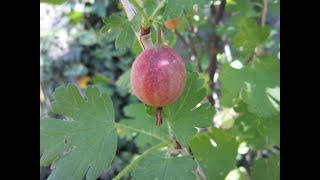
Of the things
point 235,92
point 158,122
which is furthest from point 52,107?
point 235,92

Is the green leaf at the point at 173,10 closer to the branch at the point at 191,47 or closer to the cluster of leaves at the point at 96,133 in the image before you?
the cluster of leaves at the point at 96,133

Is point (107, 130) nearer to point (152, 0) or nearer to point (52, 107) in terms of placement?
point (52, 107)

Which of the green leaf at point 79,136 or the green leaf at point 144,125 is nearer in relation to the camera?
the green leaf at point 79,136

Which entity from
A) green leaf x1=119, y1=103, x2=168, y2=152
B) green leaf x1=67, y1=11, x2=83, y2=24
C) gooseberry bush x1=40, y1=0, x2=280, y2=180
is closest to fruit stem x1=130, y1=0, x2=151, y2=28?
gooseberry bush x1=40, y1=0, x2=280, y2=180

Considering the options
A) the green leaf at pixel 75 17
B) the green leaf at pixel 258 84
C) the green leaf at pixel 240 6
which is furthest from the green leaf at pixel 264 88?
the green leaf at pixel 75 17

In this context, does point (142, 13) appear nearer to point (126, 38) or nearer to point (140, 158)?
point (126, 38)

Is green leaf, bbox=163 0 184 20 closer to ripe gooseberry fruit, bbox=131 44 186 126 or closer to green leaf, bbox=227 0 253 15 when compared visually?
ripe gooseberry fruit, bbox=131 44 186 126

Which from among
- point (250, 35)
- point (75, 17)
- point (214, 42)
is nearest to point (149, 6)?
point (250, 35)
